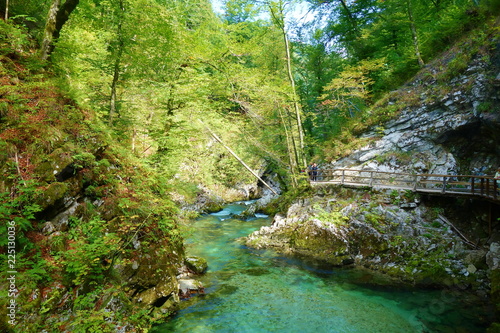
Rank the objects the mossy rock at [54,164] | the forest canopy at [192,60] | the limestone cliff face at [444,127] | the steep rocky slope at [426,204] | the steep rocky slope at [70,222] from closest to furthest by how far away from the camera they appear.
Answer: the steep rocky slope at [70,222], the mossy rock at [54,164], the forest canopy at [192,60], the steep rocky slope at [426,204], the limestone cliff face at [444,127]

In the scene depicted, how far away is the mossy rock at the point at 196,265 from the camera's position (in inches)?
367

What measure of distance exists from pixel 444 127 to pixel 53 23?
54.8ft

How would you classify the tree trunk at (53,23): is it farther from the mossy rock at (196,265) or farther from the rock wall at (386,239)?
the rock wall at (386,239)

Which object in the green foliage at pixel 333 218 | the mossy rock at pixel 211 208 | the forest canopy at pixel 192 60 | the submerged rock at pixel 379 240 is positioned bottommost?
the mossy rock at pixel 211 208

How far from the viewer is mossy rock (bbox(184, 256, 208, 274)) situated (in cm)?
931

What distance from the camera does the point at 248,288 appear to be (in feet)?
27.9

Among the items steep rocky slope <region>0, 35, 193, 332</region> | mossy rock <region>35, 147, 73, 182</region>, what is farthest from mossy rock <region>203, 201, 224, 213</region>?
mossy rock <region>35, 147, 73, 182</region>

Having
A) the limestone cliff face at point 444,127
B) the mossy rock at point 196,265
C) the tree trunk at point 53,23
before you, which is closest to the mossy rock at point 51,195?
the tree trunk at point 53,23

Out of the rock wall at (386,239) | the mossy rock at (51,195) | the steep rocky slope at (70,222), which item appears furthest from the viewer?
the rock wall at (386,239)

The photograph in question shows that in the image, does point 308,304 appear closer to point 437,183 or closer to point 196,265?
point 196,265

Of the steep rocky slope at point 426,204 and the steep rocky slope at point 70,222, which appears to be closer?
the steep rocky slope at point 70,222

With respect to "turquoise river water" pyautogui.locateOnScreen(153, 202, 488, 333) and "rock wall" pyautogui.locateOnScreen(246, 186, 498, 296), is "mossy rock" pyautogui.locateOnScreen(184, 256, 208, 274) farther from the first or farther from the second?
"rock wall" pyautogui.locateOnScreen(246, 186, 498, 296)

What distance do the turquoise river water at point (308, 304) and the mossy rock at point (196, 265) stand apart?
0.98 feet

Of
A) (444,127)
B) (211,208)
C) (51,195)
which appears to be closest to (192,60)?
(51,195)
